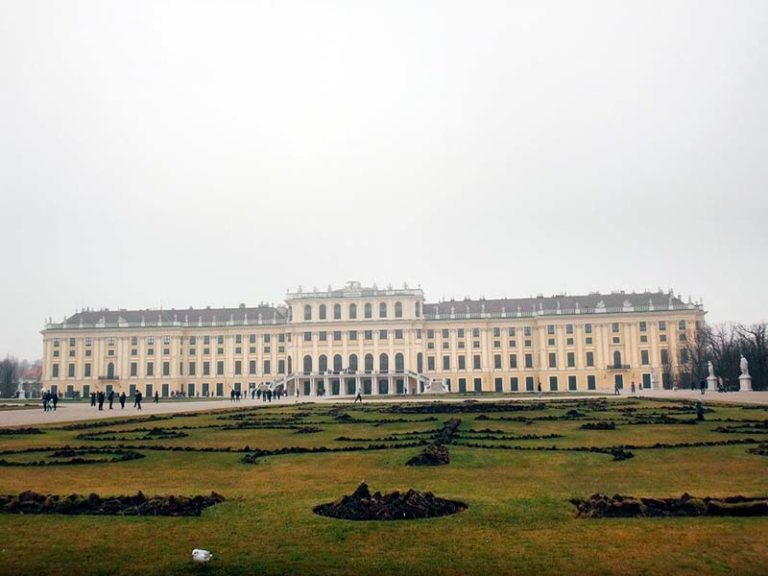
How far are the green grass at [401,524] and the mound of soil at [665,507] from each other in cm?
31

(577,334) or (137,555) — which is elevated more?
(577,334)

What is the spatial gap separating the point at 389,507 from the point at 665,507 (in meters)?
4.05

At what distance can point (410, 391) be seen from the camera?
91438mm

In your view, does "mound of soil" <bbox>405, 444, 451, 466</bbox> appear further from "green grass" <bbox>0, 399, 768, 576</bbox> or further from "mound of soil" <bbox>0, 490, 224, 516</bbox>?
"mound of soil" <bbox>0, 490, 224, 516</bbox>

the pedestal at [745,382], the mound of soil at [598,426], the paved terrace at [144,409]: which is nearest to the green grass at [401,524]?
the mound of soil at [598,426]

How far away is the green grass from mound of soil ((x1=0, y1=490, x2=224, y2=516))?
14.4 inches

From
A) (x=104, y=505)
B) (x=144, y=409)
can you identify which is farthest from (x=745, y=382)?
(x=104, y=505)

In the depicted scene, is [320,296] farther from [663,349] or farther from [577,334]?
[663,349]

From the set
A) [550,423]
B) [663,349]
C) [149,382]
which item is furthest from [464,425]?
[149,382]

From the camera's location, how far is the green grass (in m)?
8.67

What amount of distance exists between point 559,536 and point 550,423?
66.7 feet

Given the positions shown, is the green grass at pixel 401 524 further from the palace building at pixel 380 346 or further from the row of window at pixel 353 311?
the row of window at pixel 353 311

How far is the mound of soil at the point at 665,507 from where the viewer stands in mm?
10719

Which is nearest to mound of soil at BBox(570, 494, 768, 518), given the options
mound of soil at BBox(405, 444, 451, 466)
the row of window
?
mound of soil at BBox(405, 444, 451, 466)
